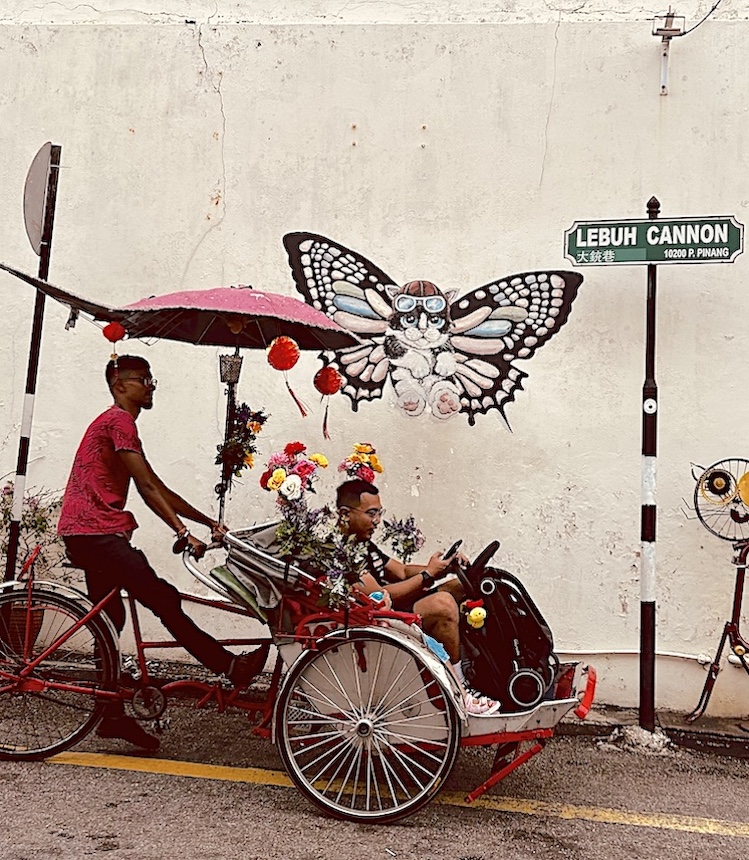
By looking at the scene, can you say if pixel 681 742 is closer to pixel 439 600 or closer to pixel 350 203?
pixel 439 600

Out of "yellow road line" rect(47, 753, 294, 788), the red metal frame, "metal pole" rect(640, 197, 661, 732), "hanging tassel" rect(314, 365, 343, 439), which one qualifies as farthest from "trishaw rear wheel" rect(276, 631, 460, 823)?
the red metal frame

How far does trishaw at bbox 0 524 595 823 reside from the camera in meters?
3.83

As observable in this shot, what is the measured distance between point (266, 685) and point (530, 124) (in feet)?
11.7

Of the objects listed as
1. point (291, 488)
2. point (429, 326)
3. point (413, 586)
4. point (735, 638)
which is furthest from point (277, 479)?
point (735, 638)

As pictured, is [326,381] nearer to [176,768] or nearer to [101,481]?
[101,481]

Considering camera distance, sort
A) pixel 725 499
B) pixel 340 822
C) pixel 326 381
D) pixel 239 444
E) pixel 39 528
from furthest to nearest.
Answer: pixel 39 528 → pixel 725 499 → pixel 326 381 → pixel 239 444 → pixel 340 822

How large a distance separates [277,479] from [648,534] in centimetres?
227

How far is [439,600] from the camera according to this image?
4129 millimetres

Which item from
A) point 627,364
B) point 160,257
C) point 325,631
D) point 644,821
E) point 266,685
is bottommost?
point 644,821

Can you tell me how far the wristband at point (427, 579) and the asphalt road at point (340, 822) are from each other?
36.0 inches

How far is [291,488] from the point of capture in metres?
3.91

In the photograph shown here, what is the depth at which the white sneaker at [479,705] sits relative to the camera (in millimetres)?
3881

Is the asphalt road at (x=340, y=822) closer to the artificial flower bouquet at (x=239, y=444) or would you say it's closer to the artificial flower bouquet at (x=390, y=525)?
the artificial flower bouquet at (x=390, y=525)

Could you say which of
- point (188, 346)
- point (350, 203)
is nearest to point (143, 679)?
point (188, 346)
